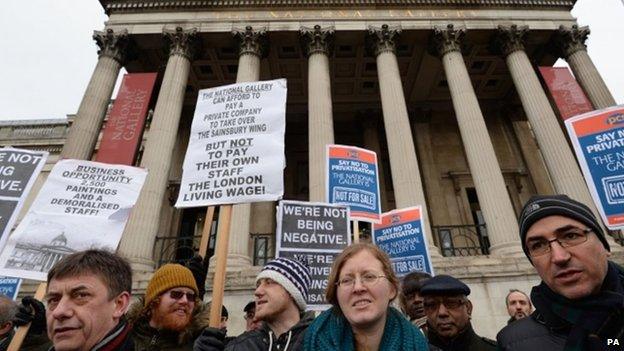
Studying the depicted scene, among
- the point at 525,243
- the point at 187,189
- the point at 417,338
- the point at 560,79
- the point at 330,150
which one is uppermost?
the point at 560,79

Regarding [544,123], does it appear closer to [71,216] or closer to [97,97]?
[71,216]

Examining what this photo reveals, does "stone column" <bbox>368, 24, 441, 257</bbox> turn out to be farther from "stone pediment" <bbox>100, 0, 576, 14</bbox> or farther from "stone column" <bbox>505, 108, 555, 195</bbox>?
"stone column" <bbox>505, 108, 555, 195</bbox>

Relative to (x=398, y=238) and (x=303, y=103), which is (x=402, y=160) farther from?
(x=303, y=103)

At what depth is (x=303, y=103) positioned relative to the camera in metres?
20.4

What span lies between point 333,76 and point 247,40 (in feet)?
18.3

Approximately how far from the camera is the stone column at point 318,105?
12.3 metres

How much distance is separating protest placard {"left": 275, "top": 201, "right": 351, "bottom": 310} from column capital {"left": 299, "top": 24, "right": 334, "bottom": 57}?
34.8 ft

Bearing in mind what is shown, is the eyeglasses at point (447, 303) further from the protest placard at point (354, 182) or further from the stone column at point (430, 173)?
the stone column at point (430, 173)

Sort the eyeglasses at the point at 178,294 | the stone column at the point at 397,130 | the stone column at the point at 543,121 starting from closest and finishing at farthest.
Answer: the eyeglasses at the point at 178,294 < the stone column at the point at 397,130 < the stone column at the point at 543,121

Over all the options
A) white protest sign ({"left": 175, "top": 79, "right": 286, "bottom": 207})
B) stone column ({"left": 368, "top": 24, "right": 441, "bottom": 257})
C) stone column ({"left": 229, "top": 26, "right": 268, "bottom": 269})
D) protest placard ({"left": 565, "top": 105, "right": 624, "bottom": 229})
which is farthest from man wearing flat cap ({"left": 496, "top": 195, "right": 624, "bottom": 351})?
stone column ({"left": 368, "top": 24, "right": 441, "bottom": 257})

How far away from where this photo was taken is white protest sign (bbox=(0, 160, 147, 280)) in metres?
4.72

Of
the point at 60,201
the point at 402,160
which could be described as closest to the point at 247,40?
the point at 402,160

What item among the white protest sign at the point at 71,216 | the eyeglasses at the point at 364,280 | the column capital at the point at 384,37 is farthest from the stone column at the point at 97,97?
the eyeglasses at the point at 364,280

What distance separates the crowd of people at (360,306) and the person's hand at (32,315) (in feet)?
0.10
